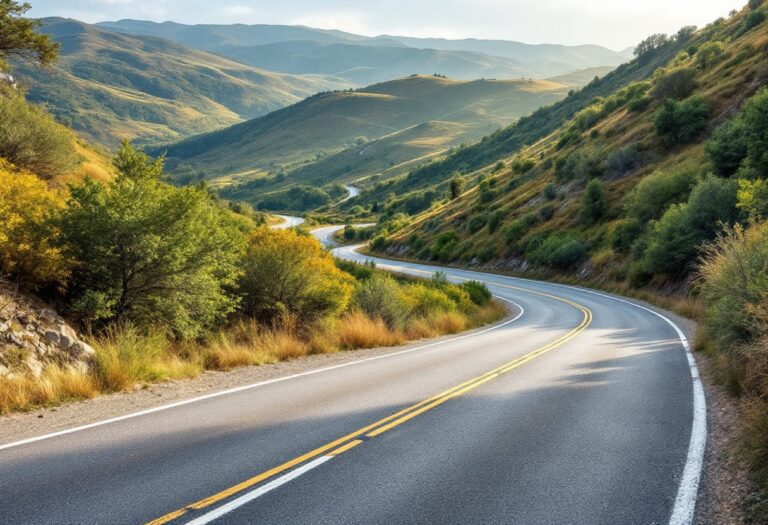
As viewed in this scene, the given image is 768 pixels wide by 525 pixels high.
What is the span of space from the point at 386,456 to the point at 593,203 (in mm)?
40649

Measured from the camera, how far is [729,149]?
1175 inches

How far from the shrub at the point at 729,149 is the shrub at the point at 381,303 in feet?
75.9

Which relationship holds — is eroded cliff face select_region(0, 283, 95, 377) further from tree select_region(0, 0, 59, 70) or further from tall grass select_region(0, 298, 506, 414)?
tree select_region(0, 0, 59, 70)

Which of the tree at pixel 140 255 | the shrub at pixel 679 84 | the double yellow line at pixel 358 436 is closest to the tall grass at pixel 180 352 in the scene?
the tree at pixel 140 255

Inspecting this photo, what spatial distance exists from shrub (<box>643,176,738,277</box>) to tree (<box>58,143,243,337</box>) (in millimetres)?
21496

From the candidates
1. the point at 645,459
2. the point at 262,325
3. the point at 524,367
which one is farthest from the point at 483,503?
the point at 262,325

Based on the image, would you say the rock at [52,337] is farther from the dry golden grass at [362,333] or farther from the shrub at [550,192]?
the shrub at [550,192]

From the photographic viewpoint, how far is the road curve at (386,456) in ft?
15.0

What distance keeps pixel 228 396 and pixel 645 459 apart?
610 centimetres

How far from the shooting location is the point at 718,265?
34.2 ft

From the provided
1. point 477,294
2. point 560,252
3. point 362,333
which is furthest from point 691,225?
point 362,333

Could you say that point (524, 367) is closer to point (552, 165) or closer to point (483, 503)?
point (483, 503)

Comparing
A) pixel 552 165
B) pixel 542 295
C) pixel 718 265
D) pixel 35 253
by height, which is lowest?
pixel 542 295

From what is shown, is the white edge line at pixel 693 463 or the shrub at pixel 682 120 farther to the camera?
the shrub at pixel 682 120
